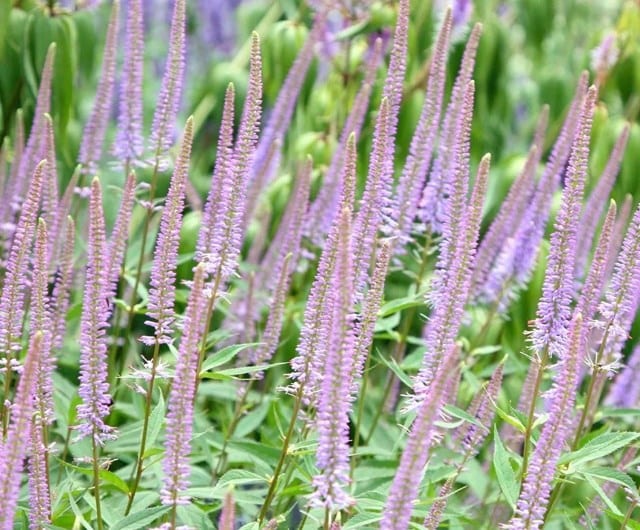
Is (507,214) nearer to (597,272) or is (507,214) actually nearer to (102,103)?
(597,272)

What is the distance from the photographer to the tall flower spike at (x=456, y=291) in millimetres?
1905

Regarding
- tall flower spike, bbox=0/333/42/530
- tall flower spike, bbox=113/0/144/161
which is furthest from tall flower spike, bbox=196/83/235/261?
tall flower spike, bbox=0/333/42/530

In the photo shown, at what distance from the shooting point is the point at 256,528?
1.94 m

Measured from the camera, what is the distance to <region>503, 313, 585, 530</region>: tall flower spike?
1.63m

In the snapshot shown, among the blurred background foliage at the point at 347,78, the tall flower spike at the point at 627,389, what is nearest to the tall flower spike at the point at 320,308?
the blurred background foliage at the point at 347,78

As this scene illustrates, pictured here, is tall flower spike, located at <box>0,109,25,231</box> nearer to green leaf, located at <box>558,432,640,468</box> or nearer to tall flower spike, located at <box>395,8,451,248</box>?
tall flower spike, located at <box>395,8,451,248</box>

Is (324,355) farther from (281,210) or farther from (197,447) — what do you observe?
(281,210)

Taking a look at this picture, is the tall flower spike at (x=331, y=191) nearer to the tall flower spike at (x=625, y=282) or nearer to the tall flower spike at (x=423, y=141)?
the tall flower spike at (x=423, y=141)

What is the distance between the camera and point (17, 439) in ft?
4.91

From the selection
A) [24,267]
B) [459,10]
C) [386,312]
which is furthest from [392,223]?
[459,10]

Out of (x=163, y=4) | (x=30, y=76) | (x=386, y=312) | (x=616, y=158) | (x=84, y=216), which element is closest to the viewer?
(x=386, y=312)

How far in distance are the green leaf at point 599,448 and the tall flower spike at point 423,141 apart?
720 millimetres

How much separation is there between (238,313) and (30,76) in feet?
Answer: 2.88

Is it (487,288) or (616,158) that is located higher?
(616,158)
